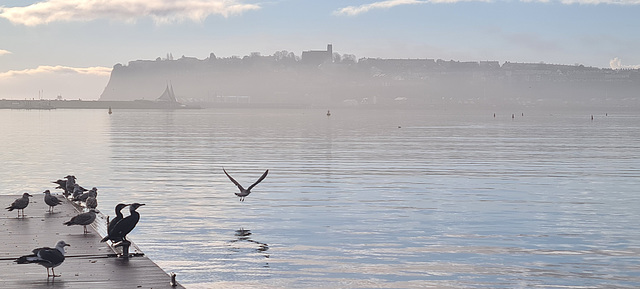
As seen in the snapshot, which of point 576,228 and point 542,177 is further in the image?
point 542,177

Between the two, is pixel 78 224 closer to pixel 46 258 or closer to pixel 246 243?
pixel 246 243

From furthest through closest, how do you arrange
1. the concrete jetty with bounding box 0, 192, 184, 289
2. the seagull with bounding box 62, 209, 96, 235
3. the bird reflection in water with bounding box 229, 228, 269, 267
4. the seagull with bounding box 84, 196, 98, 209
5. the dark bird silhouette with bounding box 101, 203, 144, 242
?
the seagull with bounding box 84, 196, 98, 209
the bird reflection in water with bounding box 229, 228, 269, 267
the seagull with bounding box 62, 209, 96, 235
the dark bird silhouette with bounding box 101, 203, 144, 242
the concrete jetty with bounding box 0, 192, 184, 289

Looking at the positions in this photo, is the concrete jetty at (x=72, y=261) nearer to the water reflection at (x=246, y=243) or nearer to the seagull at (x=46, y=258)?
the seagull at (x=46, y=258)

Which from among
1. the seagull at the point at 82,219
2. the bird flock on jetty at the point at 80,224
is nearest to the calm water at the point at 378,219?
the bird flock on jetty at the point at 80,224

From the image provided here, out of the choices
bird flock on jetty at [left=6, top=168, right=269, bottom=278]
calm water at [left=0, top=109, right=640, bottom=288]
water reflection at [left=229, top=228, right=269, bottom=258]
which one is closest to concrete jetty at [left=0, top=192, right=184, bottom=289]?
bird flock on jetty at [left=6, top=168, right=269, bottom=278]

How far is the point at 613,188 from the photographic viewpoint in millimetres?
42438

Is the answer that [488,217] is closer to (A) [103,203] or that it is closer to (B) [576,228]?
(B) [576,228]

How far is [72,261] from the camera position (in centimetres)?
1878

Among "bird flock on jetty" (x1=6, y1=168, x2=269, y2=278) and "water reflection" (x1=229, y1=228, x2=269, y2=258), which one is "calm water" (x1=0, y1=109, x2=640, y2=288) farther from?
"bird flock on jetty" (x1=6, y1=168, x2=269, y2=278)

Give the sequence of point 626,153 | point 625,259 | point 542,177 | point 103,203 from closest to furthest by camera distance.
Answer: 1. point 625,259
2. point 103,203
3. point 542,177
4. point 626,153

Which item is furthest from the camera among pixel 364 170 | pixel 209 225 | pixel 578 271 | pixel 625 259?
pixel 364 170

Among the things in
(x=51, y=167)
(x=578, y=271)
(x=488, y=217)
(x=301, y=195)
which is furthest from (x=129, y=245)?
(x=51, y=167)

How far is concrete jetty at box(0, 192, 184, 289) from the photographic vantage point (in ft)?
54.6

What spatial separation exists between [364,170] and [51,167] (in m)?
22.4
